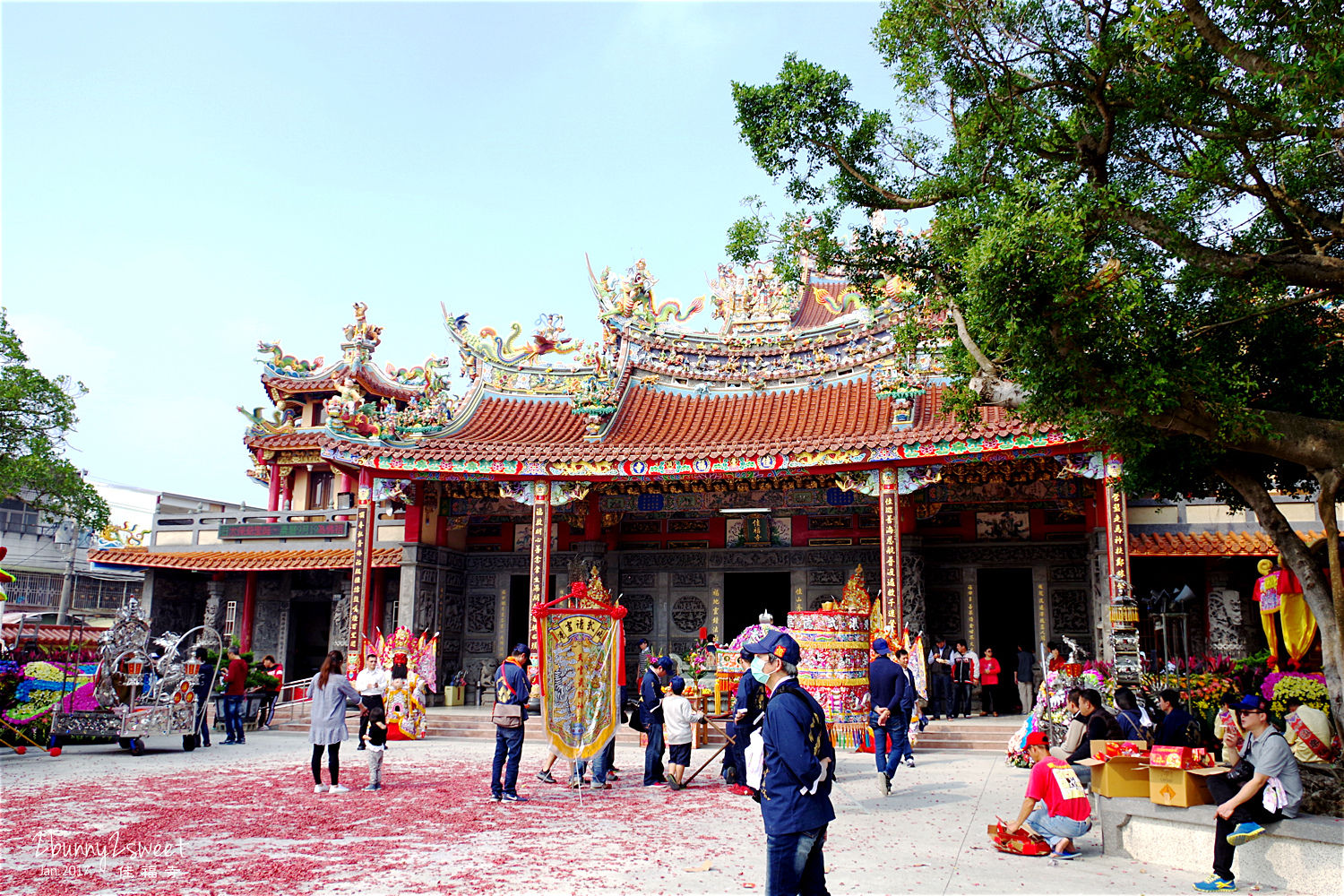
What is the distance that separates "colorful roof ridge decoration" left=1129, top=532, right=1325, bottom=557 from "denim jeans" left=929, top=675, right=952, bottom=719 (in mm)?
3396

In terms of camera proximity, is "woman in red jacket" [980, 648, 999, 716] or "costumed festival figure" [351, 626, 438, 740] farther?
"woman in red jacket" [980, 648, 999, 716]

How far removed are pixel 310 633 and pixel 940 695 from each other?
42.8 ft

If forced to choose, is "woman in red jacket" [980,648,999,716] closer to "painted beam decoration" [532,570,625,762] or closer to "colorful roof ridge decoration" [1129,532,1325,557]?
"colorful roof ridge decoration" [1129,532,1325,557]

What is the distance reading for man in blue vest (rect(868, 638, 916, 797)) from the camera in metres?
8.72

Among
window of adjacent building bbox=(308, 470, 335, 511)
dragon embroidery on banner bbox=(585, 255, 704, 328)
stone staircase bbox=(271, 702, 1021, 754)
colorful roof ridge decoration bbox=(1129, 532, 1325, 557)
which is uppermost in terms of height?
dragon embroidery on banner bbox=(585, 255, 704, 328)

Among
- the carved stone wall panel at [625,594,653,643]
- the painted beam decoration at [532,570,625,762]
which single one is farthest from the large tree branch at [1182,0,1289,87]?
the carved stone wall panel at [625,594,653,643]

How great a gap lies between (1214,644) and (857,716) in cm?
658

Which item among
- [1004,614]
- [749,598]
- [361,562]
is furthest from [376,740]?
[1004,614]

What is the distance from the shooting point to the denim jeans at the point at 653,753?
31.6ft

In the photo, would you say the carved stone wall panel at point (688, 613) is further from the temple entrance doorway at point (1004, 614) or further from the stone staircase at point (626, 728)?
the temple entrance doorway at point (1004, 614)

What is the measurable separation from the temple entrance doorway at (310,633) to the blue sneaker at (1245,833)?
17.8m

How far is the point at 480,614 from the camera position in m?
18.1

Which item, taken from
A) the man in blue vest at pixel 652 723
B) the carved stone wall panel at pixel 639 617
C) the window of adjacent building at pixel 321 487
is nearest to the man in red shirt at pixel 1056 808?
the man in blue vest at pixel 652 723

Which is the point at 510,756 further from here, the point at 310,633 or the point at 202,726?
the point at 310,633
